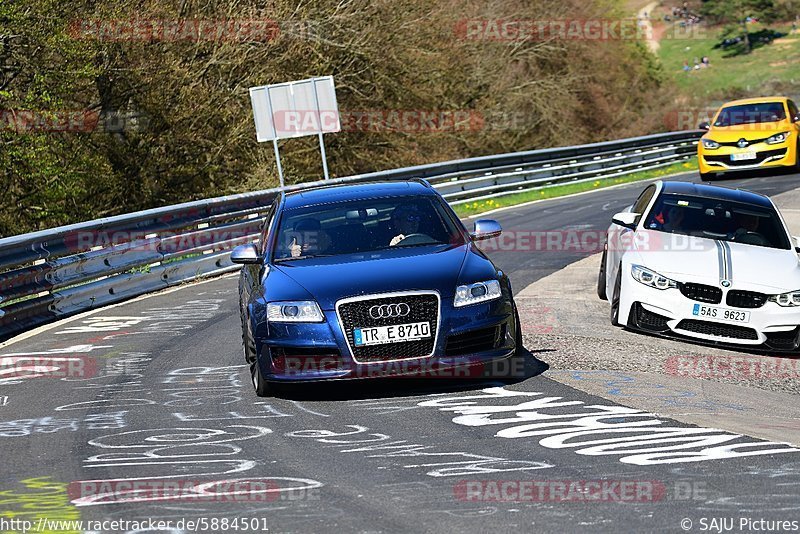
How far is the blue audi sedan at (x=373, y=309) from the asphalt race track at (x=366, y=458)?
0.97 ft

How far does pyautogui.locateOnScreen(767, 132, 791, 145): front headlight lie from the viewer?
28452 mm

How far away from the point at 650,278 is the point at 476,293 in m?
3.23

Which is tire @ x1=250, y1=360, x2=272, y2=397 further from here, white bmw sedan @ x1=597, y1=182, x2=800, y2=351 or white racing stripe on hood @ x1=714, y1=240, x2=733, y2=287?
white racing stripe on hood @ x1=714, y1=240, x2=733, y2=287

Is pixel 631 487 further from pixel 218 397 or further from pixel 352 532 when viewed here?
pixel 218 397

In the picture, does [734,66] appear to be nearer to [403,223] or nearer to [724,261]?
[724,261]

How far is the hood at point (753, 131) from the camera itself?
92.7 feet

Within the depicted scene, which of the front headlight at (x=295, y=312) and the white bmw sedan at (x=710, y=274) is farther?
the white bmw sedan at (x=710, y=274)

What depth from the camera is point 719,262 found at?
38.5 feet

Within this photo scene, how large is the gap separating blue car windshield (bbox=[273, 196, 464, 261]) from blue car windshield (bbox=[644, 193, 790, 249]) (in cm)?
344

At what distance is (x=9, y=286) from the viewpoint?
1376cm

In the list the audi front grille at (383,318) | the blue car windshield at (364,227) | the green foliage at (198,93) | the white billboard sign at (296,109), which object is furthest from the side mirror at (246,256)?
the green foliage at (198,93)

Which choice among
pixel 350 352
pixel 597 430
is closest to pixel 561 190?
pixel 350 352

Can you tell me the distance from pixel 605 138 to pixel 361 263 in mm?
45448

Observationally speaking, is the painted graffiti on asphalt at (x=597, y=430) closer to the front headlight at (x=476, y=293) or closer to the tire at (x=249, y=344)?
A: the front headlight at (x=476, y=293)
